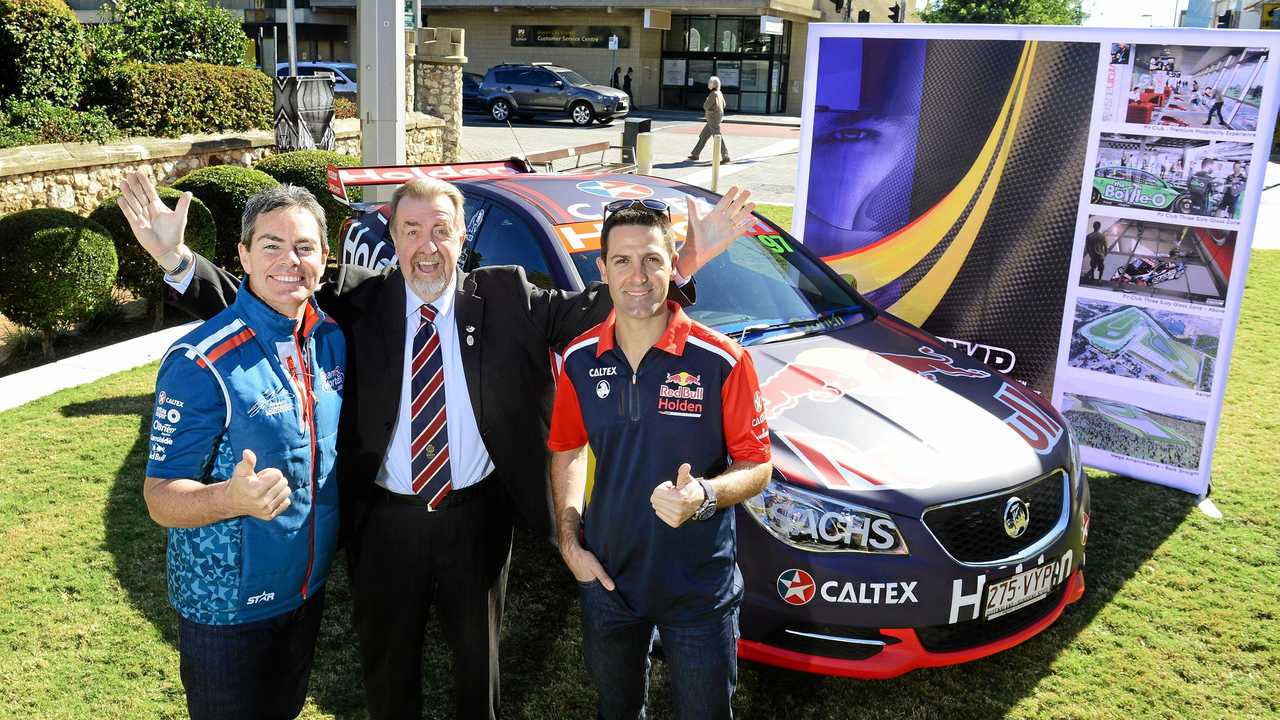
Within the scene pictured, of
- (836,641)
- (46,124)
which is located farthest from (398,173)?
(46,124)

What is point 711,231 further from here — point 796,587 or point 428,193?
point 796,587

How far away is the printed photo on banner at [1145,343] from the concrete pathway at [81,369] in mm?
5478

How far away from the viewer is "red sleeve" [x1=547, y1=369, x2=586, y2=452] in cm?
267

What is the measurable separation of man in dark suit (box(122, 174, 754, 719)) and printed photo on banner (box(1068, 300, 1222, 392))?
368 cm

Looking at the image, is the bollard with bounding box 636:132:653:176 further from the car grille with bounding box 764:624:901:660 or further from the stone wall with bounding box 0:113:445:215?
the car grille with bounding box 764:624:901:660

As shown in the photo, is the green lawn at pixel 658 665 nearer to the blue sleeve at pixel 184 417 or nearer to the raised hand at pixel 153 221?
the blue sleeve at pixel 184 417

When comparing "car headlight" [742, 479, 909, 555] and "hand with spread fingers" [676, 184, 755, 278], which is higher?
"hand with spread fingers" [676, 184, 755, 278]

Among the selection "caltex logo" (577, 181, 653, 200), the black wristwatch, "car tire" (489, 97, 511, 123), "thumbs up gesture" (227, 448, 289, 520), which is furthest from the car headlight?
"car tire" (489, 97, 511, 123)

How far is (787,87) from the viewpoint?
37844 mm

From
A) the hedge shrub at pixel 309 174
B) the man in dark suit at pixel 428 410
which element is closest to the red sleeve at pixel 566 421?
the man in dark suit at pixel 428 410

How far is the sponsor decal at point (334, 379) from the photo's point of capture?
2.55 m

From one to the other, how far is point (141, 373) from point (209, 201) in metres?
2.26

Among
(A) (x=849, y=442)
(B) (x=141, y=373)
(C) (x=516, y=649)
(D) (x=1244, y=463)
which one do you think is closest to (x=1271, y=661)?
(A) (x=849, y=442)

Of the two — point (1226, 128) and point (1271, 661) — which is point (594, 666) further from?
point (1226, 128)
